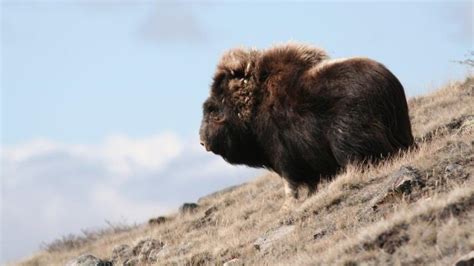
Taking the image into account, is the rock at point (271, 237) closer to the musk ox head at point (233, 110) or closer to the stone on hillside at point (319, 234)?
the stone on hillside at point (319, 234)

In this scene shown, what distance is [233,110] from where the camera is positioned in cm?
1436

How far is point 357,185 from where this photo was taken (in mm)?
12156

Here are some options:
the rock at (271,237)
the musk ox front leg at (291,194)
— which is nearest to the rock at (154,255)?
the musk ox front leg at (291,194)

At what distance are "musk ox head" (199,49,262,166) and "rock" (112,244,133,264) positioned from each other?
7.08ft

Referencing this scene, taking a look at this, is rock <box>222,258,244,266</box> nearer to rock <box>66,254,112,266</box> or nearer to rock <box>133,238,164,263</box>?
rock <box>133,238,164,263</box>

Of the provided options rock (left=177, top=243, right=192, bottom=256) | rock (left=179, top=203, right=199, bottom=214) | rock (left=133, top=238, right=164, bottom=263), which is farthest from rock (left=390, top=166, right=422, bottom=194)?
rock (left=179, top=203, right=199, bottom=214)

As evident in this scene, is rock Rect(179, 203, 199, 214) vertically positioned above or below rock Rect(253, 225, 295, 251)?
above

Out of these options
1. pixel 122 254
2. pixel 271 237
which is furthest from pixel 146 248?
pixel 271 237

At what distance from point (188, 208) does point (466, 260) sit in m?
13.3

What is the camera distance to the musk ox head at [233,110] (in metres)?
14.2

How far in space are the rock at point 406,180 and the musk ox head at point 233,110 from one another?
3.45 meters

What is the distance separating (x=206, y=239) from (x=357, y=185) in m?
3.26

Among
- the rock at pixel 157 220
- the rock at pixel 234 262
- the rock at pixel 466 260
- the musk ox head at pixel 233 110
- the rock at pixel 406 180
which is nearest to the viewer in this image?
the rock at pixel 466 260

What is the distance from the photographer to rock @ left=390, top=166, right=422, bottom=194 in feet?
35.4
